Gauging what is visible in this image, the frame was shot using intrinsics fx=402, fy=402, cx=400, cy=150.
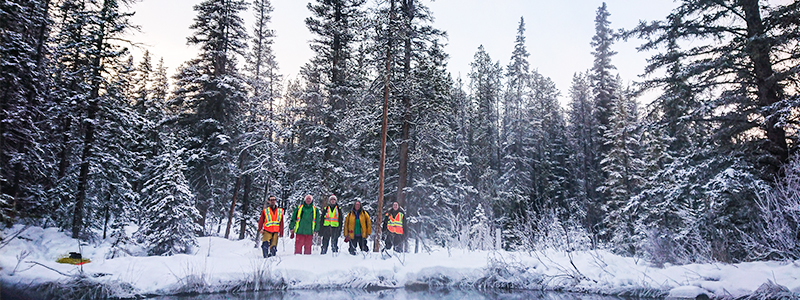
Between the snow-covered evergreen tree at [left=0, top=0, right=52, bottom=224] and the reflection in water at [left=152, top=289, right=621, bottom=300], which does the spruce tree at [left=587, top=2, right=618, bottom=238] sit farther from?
the snow-covered evergreen tree at [left=0, top=0, right=52, bottom=224]

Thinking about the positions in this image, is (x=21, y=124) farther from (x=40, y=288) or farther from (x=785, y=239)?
(x=785, y=239)

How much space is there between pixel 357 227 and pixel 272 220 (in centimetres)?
246

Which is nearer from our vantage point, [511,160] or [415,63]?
[415,63]

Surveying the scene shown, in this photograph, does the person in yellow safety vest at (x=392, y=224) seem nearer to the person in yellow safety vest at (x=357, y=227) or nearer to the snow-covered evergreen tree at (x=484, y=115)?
the person in yellow safety vest at (x=357, y=227)

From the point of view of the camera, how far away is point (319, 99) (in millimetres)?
19031

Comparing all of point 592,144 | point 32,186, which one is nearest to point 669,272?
point 32,186

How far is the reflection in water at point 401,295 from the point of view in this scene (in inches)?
310

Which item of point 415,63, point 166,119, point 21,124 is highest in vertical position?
point 415,63

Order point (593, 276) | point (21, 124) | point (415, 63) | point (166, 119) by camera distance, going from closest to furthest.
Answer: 1. point (593, 276)
2. point (21, 124)
3. point (415, 63)
4. point (166, 119)

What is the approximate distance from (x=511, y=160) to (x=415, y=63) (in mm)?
17638

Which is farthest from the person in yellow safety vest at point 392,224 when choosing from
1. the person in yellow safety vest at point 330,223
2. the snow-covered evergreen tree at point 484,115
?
the snow-covered evergreen tree at point 484,115

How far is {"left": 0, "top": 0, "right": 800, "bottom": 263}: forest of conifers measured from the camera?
943 centimetres

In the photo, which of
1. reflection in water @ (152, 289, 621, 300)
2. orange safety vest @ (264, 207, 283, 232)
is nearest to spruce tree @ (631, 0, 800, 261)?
reflection in water @ (152, 289, 621, 300)

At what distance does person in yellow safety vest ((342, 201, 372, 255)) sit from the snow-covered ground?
3.10 feet
